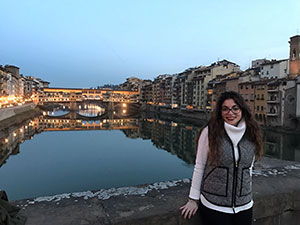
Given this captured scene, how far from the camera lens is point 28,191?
9.50 m

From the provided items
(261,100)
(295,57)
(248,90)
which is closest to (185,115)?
(248,90)

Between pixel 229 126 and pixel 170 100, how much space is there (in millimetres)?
55994

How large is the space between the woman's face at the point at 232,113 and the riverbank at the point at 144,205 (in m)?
Result: 0.67

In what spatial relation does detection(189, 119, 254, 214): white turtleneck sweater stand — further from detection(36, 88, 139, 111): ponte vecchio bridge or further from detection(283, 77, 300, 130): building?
detection(36, 88, 139, 111): ponte vecchio bridge

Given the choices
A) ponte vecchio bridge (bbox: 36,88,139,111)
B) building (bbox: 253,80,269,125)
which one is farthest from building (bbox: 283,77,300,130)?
ponte vecchio bridge (bbox: 36,88,139,111)

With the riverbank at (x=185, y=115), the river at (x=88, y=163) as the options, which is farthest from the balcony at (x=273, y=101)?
the river at (x=88, y=163)

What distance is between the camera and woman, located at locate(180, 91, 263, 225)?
1297 millimetres

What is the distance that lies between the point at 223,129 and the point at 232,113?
15 cm

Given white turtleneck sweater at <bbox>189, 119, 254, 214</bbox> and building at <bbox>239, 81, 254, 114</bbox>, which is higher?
building at <bbox>239, 81, 254, 114</bbox>

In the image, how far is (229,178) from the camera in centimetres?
130

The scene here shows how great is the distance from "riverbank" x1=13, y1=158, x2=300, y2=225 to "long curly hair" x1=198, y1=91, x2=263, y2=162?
0.48m

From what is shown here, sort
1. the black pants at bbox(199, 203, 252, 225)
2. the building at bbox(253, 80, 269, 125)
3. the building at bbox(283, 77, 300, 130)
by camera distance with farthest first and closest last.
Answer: the building at bbox(253, 80, 269, 125), the building at bbox(283, 77, 300, 130), the black pants at bbox(199, 203, 252, 225)

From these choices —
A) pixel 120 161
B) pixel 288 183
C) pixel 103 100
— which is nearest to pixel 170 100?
pixel 103 100

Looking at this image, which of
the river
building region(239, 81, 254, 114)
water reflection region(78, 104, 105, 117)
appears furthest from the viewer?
water reflection region(78, 104, 105, 117)
